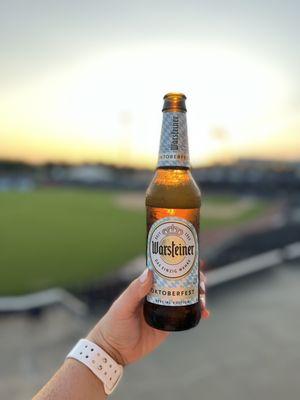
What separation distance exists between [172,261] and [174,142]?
0.50m

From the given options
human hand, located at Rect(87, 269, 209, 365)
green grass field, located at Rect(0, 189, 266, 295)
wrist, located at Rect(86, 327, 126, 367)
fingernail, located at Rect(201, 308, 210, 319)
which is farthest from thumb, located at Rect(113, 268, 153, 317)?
green grass field, located at Rect(0, 189, 266, 295)

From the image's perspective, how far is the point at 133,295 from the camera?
1.75m

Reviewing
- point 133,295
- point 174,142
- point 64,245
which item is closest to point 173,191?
point 174,142

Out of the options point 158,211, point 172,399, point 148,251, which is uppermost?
point 158,211

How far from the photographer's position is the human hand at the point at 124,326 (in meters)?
1.75

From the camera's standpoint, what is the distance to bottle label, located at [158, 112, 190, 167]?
1.86m

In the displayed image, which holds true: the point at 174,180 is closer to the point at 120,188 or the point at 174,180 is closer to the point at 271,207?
the point at 271,207

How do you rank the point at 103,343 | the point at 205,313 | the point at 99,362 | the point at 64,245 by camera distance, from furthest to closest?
1. the point at 64,245
2. the point at 205,313
3. the point at 103,343
4. the point at 99,362

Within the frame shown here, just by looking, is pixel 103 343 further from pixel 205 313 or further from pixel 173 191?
pixel 173 191

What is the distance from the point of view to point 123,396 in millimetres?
4402

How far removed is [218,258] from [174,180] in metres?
7.79

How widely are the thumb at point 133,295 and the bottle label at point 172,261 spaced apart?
0.26 feet

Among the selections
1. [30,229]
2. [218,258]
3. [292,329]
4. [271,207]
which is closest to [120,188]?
[271,207]

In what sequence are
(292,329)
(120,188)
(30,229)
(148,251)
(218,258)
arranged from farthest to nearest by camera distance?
1. (120,188)
2. (30,229)
3. (218,258)
4. (292,329)
5. (148,251)
